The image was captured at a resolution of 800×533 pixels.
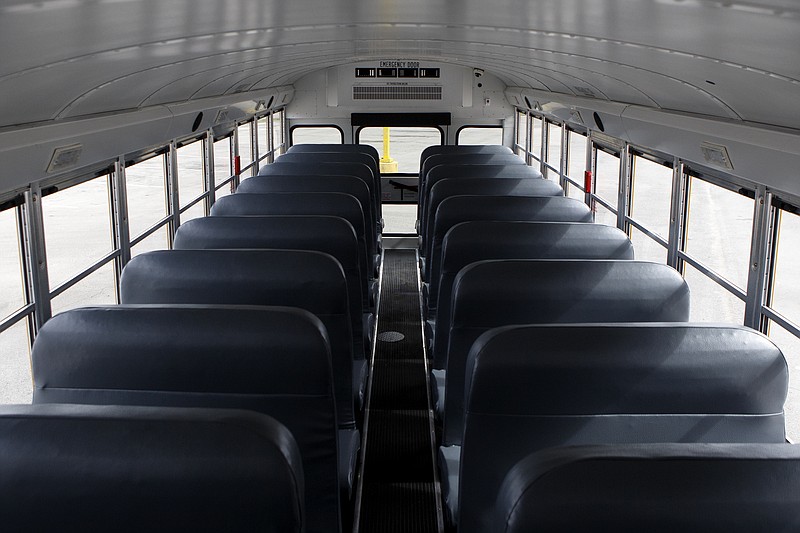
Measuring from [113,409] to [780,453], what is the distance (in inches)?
53.0

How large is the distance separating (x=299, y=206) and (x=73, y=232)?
12012 mm

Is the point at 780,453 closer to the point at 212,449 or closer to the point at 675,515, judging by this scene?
the point at 675,515

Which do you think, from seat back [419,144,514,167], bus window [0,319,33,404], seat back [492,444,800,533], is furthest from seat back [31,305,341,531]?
seat back [419,144,514,167]

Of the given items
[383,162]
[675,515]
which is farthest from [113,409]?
[383,162]

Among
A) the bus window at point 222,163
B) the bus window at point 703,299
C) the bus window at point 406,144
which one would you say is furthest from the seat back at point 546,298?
the bus window at point 406,144

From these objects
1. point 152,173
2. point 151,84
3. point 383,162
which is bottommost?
point 152,173

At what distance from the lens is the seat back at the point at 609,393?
2.28 meters

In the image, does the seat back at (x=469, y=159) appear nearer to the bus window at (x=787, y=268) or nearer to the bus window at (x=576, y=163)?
the bus window at (x=576, y=163)

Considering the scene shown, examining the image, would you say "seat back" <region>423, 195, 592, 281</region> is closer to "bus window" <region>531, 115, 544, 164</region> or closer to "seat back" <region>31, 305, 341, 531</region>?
"seat back" <region>31, 305, 341, 531</region>

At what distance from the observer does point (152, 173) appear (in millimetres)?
25062

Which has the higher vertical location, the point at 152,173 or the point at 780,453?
the point at 780,453

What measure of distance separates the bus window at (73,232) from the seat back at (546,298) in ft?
39.1

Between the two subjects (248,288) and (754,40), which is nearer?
(754,40)

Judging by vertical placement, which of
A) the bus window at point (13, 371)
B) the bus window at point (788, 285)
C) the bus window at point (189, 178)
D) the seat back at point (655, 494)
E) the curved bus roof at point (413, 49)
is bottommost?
the bus window at point (13, 371)
